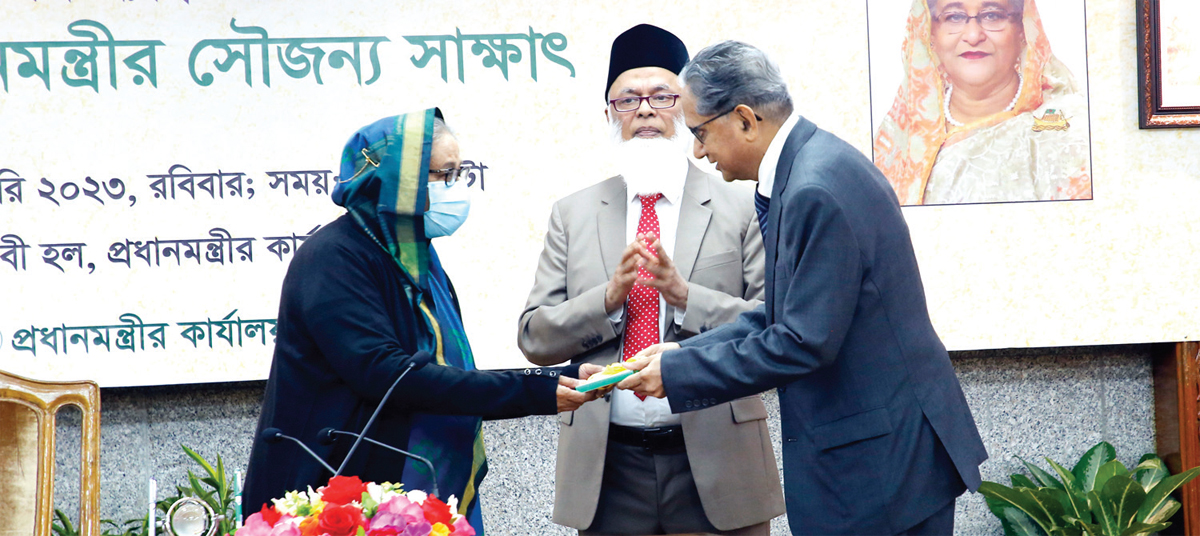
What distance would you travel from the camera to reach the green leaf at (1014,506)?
3375 mm

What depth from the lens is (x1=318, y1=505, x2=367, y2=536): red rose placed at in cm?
115

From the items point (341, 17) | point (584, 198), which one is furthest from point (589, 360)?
point (341, 17)

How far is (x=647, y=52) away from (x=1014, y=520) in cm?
223

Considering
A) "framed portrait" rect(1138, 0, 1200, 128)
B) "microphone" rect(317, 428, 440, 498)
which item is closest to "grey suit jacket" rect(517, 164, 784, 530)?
"microphone" rect(317, 428, 440, 498)

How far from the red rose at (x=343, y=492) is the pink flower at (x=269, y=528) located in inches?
1.9

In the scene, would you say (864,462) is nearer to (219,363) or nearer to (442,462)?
(442,462)

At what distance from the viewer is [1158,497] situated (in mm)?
3287

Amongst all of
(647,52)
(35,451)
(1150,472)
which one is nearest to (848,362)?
(647,52)

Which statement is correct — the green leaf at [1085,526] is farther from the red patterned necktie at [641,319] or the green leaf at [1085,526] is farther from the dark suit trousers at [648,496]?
the red patterned necktie at [641,319]

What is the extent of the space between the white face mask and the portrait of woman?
188 cm

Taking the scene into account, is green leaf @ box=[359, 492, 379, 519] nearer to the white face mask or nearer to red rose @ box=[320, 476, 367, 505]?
red rose @ box=[320, 476, 367, 505]

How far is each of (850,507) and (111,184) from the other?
2.69 m

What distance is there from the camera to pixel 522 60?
10.9ft

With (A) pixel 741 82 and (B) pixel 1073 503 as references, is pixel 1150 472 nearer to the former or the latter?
(B) pixel 1073 503
